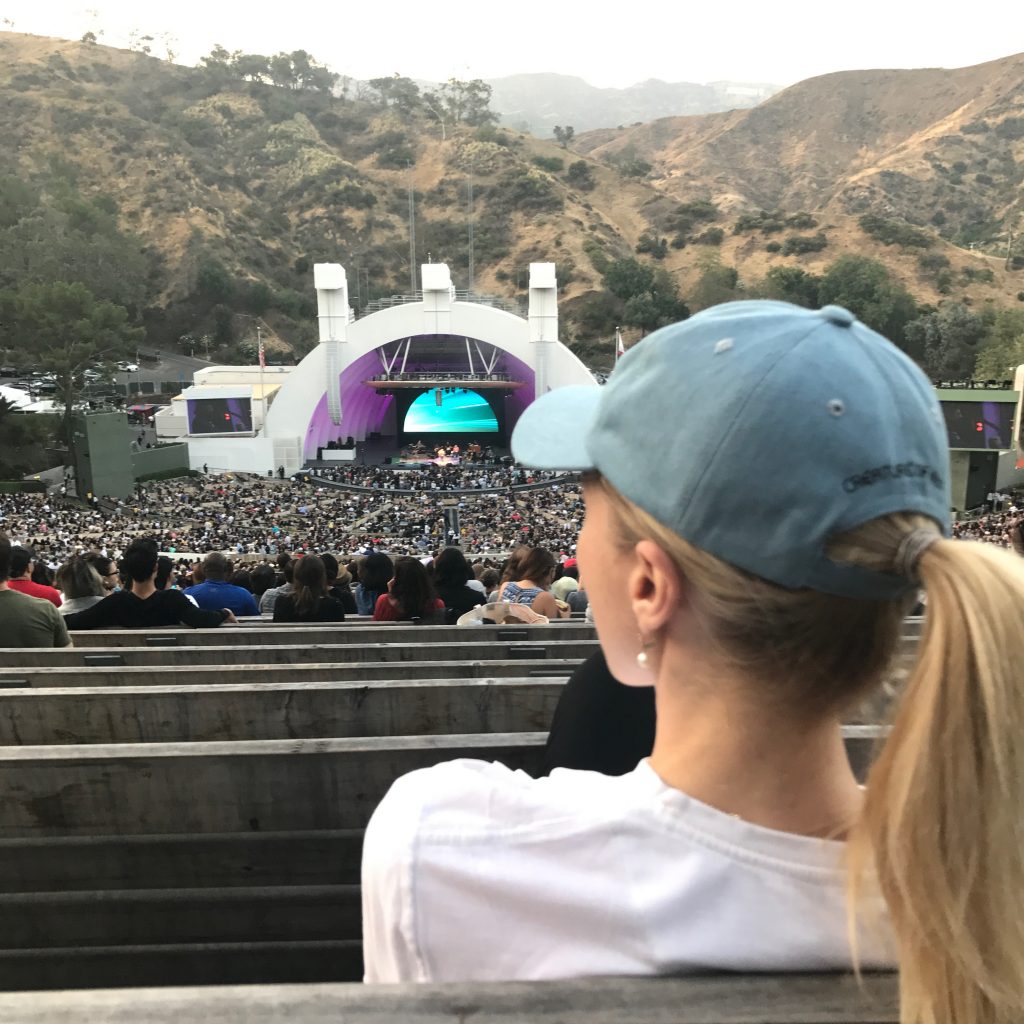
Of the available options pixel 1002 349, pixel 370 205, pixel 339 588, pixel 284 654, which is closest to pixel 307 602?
pixel 339 588

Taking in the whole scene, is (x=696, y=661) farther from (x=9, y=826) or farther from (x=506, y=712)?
(x=9, y=826)

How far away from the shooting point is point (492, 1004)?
29.6 inches

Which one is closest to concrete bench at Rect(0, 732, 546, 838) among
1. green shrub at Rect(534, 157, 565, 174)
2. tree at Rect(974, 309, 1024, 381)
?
tree at Rect(974, 309, 1024, 381)

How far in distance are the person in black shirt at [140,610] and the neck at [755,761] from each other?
4358 millimetres

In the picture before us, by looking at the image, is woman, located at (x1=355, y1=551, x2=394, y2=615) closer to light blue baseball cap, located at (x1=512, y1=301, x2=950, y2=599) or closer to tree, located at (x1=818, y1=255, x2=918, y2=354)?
light blue baseball cap, located at (x1=512, y1=301, x2=950, y2=599)

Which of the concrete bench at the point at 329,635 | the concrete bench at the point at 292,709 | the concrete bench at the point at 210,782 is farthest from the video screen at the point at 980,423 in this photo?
the concrete bench at the point at 210,782

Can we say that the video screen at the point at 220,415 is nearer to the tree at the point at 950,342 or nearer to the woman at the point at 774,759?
the woman at the point at 774,759

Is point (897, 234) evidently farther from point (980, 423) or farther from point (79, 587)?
point (79, 587)

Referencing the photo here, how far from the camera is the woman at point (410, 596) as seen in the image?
5.11m

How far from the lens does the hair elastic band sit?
0.76 m

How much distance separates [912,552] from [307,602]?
17.0ft

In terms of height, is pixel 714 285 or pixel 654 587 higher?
pixel 714 285

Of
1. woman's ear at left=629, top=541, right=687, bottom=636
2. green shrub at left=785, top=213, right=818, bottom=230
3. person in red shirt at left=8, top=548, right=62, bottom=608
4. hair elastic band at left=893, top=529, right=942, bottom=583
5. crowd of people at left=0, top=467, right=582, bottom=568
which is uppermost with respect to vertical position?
green shrub at left=785, top=213, right=818, bottom=230

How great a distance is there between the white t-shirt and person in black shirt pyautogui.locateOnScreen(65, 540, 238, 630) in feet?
14.1
